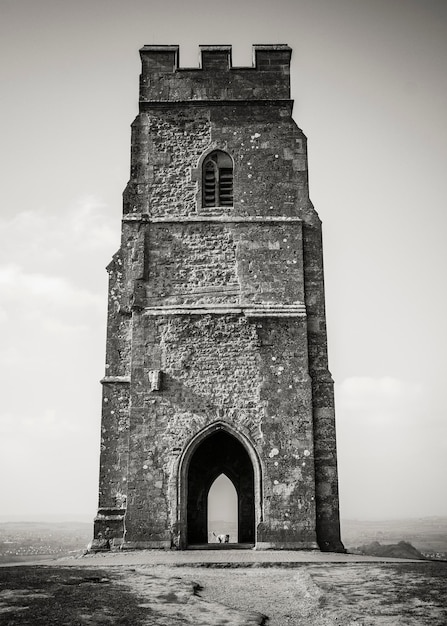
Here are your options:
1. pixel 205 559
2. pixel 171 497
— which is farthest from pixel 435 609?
pixel 171 497

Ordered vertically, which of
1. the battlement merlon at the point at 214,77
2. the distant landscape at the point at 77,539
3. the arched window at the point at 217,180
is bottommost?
the distant landscape at the point at 77,539

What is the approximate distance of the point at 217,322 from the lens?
1697 centimetres

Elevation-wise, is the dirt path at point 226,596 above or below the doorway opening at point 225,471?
below

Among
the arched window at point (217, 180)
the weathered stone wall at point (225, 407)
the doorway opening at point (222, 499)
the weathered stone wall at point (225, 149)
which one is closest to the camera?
the weathered stone wall at point (225, 407)

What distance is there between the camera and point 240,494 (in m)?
19.8

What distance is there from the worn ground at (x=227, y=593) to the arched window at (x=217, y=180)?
Result: 9692 mm

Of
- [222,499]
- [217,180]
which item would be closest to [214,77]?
[217,180]

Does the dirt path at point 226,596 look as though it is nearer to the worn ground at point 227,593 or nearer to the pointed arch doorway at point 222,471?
the worn ground at point 227,593

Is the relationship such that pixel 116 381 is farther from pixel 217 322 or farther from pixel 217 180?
pixel 217 180

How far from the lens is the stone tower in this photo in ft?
52.0

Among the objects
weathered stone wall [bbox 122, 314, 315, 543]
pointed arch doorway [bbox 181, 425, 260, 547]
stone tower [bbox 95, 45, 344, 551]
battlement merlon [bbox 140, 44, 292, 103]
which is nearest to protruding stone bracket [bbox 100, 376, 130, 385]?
stone tower [bbox 95, 45, 344, 551]

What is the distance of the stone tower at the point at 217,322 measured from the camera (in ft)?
52.0

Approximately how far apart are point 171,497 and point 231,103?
10.7 meters

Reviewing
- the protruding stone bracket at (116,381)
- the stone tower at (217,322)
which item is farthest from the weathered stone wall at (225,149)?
the protruding stone bracket at (116,381)
